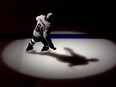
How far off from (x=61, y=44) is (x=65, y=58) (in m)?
0.42

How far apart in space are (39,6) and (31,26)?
788mm

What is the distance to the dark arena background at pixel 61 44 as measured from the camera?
325 centimetres

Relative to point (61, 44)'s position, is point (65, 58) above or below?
below

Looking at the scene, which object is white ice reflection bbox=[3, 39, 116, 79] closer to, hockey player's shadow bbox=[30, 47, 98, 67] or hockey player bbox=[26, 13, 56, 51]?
hockey player's shadow bbox=[30, 47, 98, 67]

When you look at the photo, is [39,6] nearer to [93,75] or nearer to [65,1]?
[65,1]

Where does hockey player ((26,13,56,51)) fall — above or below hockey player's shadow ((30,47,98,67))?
above

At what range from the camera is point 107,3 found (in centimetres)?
560

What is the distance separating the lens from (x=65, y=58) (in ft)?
12.1

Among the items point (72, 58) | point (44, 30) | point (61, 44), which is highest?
point (61, 44)

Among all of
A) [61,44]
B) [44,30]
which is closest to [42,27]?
[44,30]

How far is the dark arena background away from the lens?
3250mm

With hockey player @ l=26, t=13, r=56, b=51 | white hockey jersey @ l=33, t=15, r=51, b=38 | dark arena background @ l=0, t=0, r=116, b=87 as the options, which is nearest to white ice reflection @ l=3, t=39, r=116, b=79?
dark arena background @ l=0, t=0, r=116, b=87

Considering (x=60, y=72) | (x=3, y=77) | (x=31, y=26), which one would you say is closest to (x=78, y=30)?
(x=31, y=26)

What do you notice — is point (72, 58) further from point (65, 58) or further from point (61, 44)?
point (61, 44)
